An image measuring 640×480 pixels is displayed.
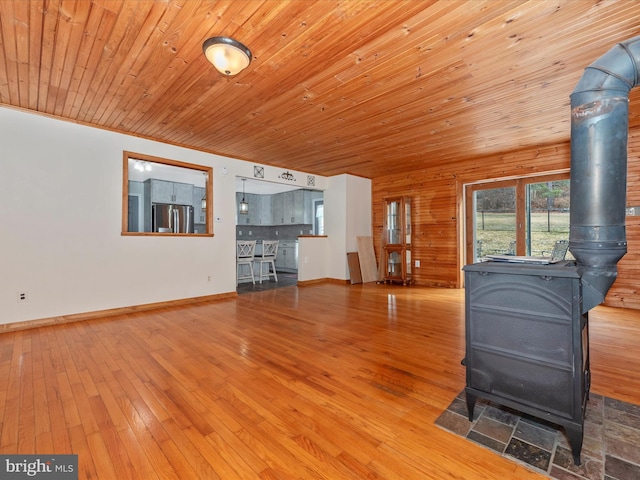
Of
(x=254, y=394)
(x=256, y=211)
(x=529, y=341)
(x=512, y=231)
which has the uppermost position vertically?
(x=256, y=211)

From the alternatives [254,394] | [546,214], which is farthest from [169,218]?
[546,214]

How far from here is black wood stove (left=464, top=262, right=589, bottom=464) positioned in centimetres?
131

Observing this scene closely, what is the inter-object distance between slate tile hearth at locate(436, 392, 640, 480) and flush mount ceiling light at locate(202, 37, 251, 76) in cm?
268

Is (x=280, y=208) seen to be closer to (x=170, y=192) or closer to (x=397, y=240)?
(x=170, y=192)

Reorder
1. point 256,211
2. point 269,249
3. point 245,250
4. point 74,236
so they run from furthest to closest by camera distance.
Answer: point 256,211 < point 269,249 < point 245,250 < point 74,236

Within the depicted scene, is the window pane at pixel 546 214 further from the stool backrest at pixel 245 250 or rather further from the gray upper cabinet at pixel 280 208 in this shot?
the stool backrest at pixel 245 250

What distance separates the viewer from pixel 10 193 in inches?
126

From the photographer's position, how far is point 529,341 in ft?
4.63

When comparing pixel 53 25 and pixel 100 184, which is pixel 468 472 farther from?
pixel 100 184

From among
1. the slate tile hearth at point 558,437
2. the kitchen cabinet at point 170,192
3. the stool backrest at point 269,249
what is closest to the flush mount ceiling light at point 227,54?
the slate tile hearth at point 558,437

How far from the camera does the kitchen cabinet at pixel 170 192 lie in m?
6.81

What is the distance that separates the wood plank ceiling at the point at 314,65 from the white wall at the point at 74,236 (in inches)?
13.4

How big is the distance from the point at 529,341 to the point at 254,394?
5.12ft

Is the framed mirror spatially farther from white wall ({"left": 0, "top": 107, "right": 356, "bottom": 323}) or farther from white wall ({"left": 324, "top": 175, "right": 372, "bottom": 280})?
white wall ({"left": 324, "top": 175, "right": 372, "bottom": 280})
